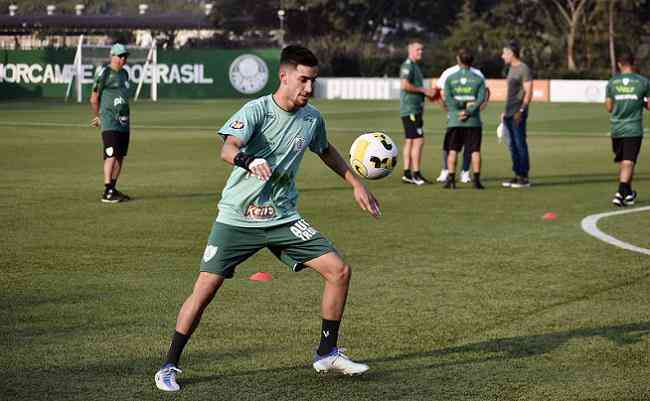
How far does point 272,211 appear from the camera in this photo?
7270 millimetres

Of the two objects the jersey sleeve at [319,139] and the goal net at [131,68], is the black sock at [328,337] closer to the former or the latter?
the jersey sleeve at [319,139]

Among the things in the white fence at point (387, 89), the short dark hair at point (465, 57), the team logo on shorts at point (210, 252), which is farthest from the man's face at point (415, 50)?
the white fence at point (387, 89)

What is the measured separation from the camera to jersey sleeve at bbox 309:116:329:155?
295 inches

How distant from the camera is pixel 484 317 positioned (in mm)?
9312

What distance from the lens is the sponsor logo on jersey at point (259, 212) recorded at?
7223 mm

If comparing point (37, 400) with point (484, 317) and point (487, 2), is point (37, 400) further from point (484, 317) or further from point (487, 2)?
point (487, 2)

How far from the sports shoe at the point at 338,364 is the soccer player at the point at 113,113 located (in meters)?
9.77

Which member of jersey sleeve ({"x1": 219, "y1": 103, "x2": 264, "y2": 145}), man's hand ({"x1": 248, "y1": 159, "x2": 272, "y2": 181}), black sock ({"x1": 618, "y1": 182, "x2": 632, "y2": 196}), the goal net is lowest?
the goal net

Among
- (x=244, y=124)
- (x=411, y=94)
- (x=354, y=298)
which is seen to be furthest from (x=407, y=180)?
(x=244, y=124)

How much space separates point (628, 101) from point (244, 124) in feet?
34.8

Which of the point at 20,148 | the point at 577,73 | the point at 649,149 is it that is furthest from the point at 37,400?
the point at 577,73

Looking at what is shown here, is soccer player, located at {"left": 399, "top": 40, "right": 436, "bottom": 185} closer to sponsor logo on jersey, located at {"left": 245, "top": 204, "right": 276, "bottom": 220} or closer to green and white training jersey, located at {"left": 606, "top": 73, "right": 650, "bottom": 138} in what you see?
green and white training jersey, located at {"left": 606, "top": 73, "right": 650, "bottom": 138}

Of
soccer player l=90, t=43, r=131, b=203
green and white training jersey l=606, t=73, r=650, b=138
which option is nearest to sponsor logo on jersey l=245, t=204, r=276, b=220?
soccer player l=90, t=43, r=131, b=203

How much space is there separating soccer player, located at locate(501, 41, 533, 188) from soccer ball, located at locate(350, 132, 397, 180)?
11.2m
